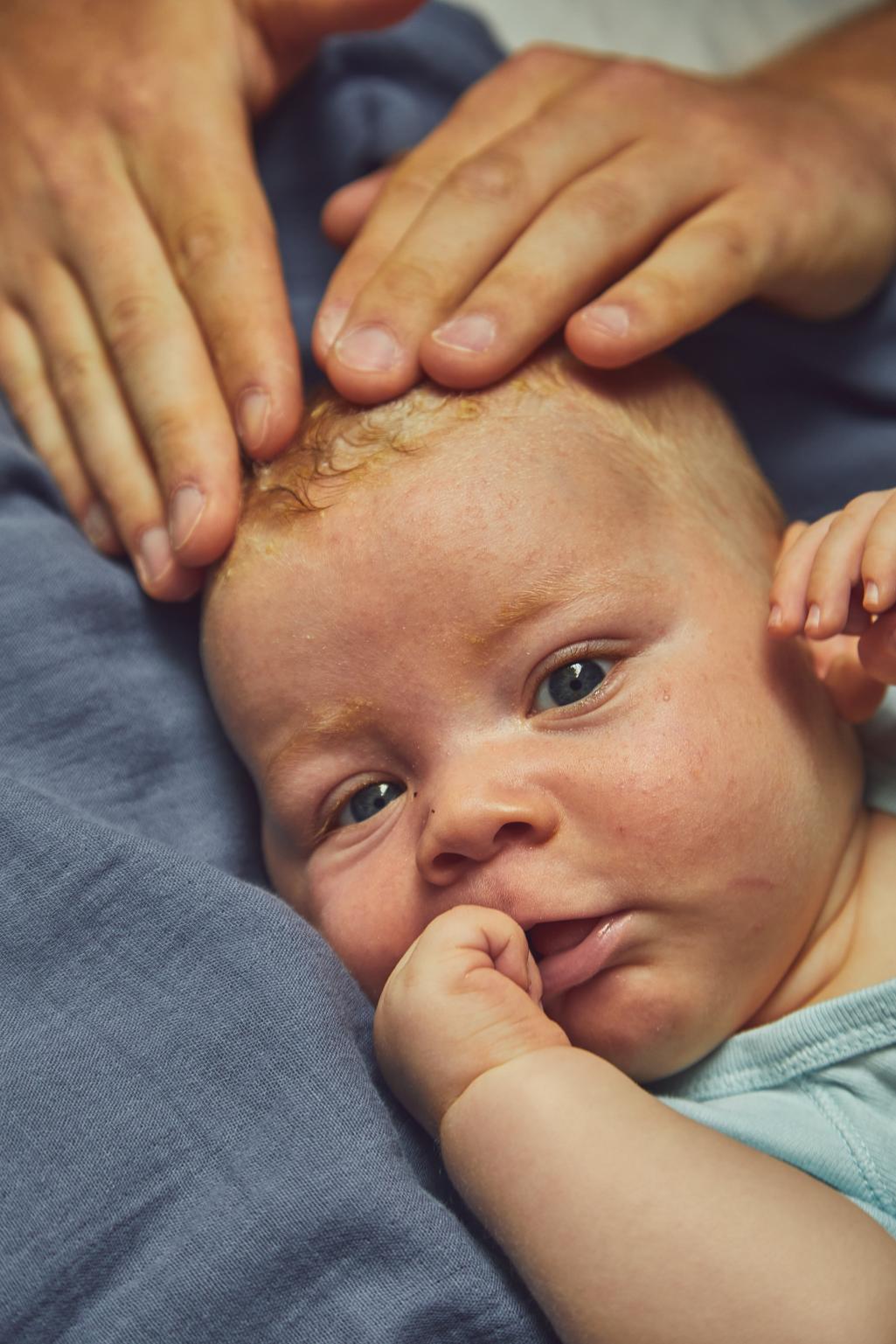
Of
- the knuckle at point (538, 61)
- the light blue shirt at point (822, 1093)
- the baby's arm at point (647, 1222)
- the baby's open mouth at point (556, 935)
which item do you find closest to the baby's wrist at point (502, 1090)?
the baby's arm at point (647, 1222)

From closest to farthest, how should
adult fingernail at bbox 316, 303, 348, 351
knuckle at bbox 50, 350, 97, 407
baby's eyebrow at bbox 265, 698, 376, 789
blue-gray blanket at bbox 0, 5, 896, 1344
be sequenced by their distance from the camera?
blue-gray blanket at bbox 0, 5, 896, 1344, baby's eyebrow at bbox 265, 698, 376, 789, adult fingernail at bbox 316, 303, 348, 351, knuckle at bbox 50, 350, 97, 407

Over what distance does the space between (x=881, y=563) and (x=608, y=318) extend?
34 centimetres

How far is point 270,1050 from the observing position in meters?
0.87

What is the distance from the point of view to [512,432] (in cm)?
105

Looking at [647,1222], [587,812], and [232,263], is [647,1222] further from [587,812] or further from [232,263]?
[232,263]

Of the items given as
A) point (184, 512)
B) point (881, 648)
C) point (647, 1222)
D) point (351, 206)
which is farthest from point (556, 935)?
point (351, 206)

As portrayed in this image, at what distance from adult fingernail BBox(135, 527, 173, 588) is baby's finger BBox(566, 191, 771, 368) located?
17.2 inches

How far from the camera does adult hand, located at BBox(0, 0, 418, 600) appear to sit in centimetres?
113

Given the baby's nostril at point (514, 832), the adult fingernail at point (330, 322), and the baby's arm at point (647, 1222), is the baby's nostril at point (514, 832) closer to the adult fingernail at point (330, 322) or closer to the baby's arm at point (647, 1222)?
the baby's arm at point (647, 1222)

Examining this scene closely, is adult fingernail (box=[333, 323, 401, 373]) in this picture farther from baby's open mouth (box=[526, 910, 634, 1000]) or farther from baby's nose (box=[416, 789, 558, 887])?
baby's open mouth (box=[526, 910, 634, 1000])

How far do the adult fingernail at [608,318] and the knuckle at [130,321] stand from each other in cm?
44

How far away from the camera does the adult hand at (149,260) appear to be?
113 cm

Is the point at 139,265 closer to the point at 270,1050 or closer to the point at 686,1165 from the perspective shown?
the point at 270,1050

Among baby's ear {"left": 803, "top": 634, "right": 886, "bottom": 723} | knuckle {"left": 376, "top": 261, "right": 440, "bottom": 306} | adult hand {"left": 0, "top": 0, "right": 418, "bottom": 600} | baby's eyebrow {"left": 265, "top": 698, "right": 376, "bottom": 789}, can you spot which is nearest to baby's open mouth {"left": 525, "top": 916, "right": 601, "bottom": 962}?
baby's eyebrow {"left": 265, "top": 698, "right": 376, "bottom": 789}
